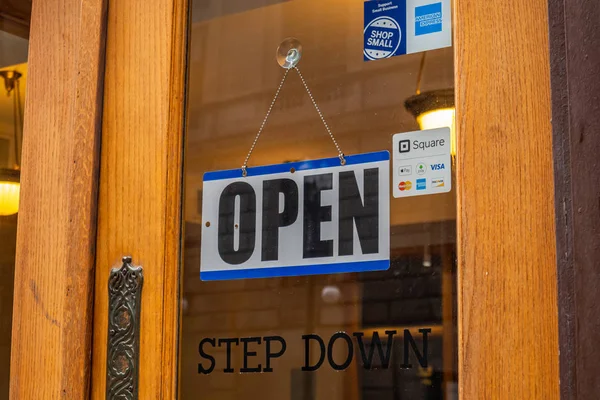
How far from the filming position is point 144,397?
1.97 meters

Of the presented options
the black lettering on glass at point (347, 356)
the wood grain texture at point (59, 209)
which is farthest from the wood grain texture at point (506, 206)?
the wood grain texture at point (59, 209)

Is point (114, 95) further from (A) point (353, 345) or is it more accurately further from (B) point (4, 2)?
(A) point (353, 345)

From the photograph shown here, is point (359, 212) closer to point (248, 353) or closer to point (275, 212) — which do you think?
point (275, 212)

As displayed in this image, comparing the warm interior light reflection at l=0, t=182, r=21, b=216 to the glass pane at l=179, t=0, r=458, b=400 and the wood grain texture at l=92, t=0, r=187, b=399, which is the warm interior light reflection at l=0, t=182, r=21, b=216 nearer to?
the wood grain texture at l=92, t=0, r=187, b=399

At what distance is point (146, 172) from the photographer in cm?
207

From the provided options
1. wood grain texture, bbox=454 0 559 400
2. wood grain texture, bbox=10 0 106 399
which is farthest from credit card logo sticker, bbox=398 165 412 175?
wood grain texture, bbox=10 0 106 399

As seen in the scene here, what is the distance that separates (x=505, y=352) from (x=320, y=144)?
0.58m

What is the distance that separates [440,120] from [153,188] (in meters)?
0.67

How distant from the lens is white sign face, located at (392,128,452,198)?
1728mm

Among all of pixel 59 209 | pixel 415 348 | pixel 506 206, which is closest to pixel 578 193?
pixel 506 206

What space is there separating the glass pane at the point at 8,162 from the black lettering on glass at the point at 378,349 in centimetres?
90

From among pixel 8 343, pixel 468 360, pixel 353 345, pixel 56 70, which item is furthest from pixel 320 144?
pixel 8 343

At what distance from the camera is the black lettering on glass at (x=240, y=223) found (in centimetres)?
196

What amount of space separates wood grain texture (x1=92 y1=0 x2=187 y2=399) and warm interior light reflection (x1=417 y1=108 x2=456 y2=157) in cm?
57
